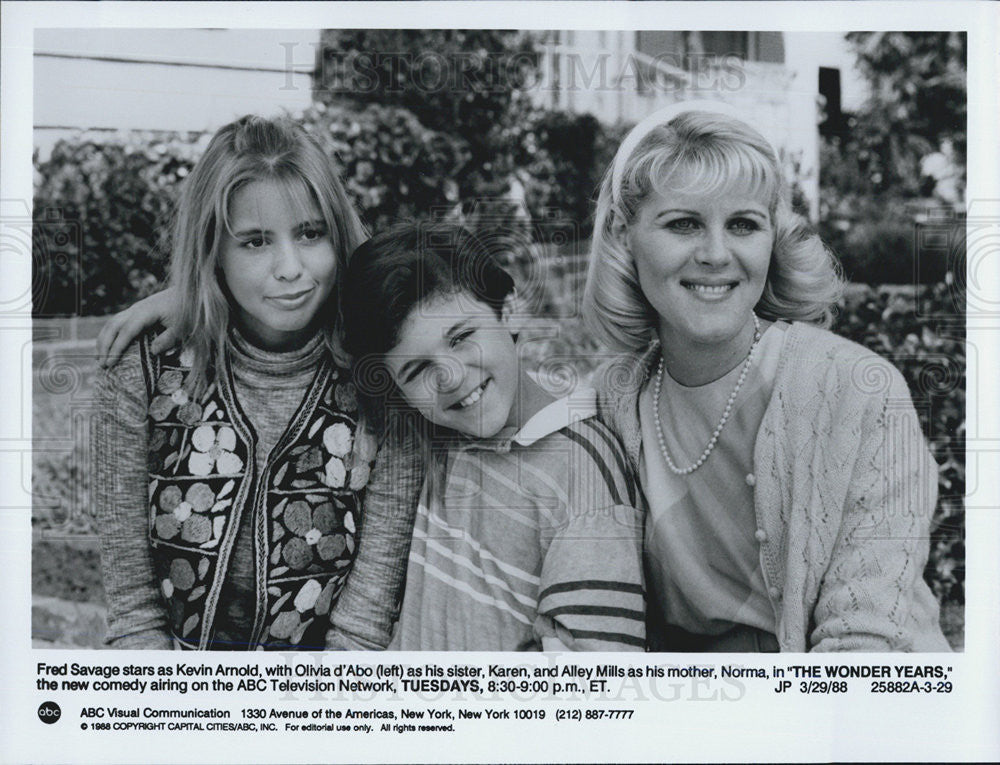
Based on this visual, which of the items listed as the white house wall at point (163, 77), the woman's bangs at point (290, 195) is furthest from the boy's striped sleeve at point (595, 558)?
the white house wall at point (163, 77)

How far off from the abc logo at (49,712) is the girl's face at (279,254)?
126cm

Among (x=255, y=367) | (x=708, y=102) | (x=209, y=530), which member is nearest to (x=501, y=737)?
(x=209, y=530)

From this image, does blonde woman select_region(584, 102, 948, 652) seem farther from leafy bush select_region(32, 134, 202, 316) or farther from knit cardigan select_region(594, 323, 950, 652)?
leafy bush select_region(32, 134, 202, 316)

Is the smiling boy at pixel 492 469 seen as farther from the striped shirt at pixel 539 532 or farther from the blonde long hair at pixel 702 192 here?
the blonde long hair at pixel 702 192

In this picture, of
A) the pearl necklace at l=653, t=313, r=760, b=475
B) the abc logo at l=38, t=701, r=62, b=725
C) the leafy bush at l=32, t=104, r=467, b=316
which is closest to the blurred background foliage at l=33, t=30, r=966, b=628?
the leafy bush at l=32, t=104, r=467, b=316

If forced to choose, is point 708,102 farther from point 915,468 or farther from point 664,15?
point 915,468

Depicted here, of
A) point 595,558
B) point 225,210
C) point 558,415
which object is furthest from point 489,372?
point 225,210

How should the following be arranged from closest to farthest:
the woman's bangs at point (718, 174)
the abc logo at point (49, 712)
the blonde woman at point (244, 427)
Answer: the woman's bangs at point (718, 174)
the blonde woman at point (244, 427)
the abc logo at point (49, 712)

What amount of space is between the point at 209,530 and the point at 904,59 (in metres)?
2.29

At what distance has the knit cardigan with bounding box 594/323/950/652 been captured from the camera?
8.94 feet

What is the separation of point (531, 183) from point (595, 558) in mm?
1031

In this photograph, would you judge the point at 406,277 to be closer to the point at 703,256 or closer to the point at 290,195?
the point at 290,195

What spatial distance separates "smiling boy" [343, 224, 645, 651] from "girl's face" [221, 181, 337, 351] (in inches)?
3.9

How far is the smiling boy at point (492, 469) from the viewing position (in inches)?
109
